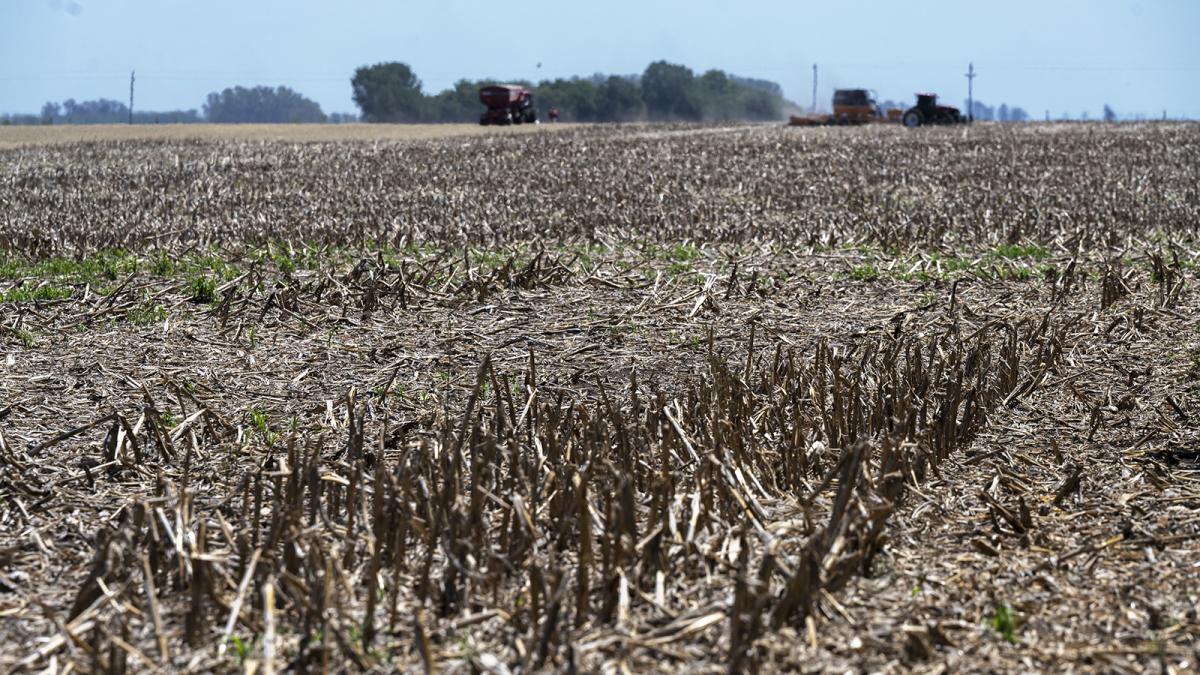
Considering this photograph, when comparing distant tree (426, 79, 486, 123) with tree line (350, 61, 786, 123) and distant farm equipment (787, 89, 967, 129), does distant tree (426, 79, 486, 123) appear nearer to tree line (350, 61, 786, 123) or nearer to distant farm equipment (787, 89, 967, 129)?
tree line (350, 61, 786, 123)

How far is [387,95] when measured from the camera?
107m

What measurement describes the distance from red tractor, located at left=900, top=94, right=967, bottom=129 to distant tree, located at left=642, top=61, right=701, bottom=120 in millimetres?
58240

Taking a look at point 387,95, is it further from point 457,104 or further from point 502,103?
point 502,103

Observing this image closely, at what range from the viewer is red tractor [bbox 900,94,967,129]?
4209cm

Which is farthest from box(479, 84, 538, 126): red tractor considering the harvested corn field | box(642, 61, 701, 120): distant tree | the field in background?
box(642, 61, 701, 120): distant tree

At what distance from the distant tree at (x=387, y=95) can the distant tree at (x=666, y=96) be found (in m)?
20.0

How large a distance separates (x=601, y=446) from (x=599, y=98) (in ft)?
325

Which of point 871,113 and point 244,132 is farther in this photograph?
point 871,113

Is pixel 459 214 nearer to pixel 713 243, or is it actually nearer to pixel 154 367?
pixel 713 243

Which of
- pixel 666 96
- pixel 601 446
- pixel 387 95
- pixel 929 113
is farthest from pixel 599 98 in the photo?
pixel 601 446

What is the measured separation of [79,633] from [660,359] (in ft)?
13.3

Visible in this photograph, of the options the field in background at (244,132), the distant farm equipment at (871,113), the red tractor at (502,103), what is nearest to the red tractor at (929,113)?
the distant farm equipment at (871,113)

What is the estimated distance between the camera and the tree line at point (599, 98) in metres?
101

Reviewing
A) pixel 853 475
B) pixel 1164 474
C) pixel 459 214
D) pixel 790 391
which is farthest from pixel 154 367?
pixel 459 214
